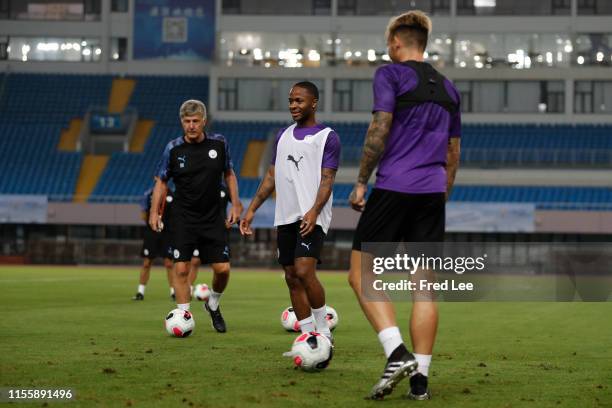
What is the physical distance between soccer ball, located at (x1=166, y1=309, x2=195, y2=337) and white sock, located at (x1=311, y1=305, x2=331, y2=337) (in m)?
2.58

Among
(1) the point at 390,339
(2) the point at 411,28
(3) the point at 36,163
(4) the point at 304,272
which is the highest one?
(2) the point at 411,28

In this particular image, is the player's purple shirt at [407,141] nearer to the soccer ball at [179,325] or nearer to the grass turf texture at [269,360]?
the grass turf texture at [269,360]

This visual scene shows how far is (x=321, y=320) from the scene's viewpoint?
1174 cm

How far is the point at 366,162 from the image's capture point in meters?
8.62

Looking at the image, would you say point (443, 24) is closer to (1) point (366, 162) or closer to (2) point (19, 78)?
(2) point (19, 78)

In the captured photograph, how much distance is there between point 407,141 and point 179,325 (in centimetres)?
584

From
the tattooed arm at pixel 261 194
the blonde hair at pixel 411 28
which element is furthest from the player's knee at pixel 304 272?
the blonde hair at pixel 411 28

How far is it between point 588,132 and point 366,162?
184ft

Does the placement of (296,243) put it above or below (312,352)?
above

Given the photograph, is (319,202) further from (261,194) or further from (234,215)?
(234,215)

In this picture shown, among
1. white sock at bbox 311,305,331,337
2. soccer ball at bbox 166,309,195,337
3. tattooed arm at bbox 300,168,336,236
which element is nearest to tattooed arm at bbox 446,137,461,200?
tattooed arm at bbox 300,168,336,236

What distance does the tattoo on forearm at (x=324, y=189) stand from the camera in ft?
36.2

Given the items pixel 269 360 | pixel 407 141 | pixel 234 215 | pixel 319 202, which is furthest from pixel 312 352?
pixel 234 215

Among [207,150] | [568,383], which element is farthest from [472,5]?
[568,383]
